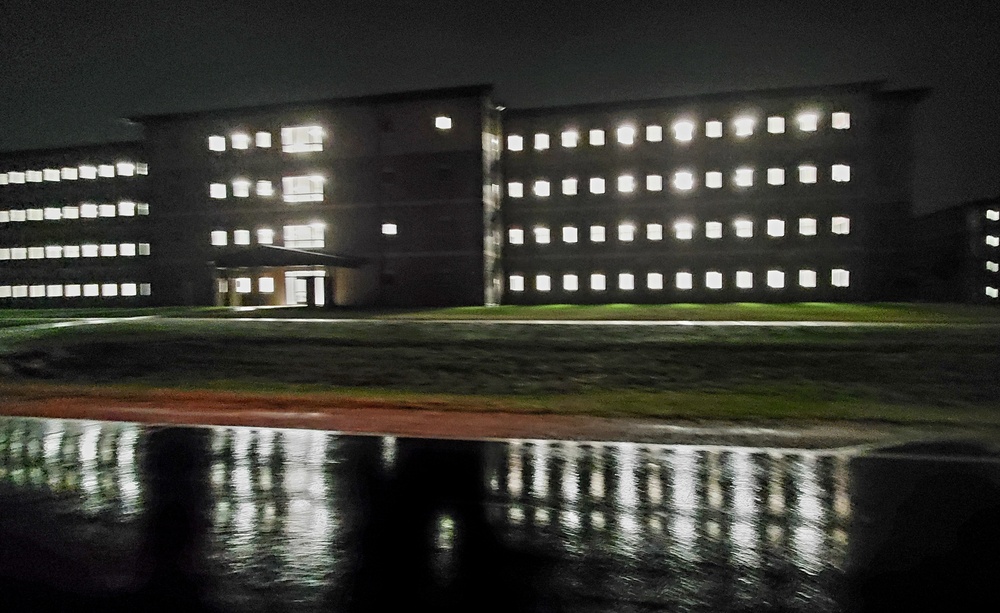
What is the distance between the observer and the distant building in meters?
45.7

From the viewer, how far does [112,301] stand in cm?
5475

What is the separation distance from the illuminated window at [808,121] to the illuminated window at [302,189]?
36.1 meters

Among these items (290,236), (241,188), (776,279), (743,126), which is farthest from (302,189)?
(776,279)

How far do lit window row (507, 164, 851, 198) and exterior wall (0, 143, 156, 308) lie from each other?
32719mm

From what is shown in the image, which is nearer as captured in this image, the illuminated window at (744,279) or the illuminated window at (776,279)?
the illuminated window at (776,279)

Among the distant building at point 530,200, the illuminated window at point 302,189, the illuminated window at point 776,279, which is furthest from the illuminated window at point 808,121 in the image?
the illuminated window at point 302,189

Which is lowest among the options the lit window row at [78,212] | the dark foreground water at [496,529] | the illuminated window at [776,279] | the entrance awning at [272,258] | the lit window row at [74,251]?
the dark foreground water at [496,529]

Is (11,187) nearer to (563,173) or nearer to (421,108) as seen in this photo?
(421,108)

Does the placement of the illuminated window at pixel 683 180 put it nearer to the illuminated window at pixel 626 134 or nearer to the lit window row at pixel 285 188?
the illuminated window at pixel 626 134

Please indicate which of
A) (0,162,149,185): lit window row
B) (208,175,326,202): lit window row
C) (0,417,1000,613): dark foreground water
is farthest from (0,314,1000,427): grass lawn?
(0,162,149,185): lit window row

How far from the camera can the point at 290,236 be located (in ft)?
165

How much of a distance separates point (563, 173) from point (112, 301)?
4010 cm

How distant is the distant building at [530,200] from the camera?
45.7 m

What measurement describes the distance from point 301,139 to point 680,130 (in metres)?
29.3
